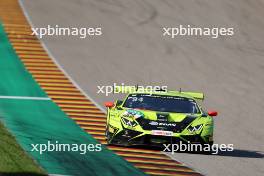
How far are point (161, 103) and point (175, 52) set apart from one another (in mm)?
10749

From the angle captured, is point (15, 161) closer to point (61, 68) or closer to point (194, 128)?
point (194, 128)

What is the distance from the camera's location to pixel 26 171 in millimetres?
14227

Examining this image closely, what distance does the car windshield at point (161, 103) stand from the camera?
1859 centimetres

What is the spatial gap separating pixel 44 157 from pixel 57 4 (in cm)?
1821

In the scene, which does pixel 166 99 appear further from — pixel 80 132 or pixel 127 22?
pixel 127 22

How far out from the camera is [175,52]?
96.4ft

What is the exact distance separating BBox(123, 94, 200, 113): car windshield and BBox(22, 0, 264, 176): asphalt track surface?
1463 mm

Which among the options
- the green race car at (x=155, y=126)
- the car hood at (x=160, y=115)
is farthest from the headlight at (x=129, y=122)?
the car hood at (x=160, y=115)

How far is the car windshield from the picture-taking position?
18594 millimetres

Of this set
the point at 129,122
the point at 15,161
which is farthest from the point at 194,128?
the point at 15,161

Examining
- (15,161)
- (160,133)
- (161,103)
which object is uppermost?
(161,103)

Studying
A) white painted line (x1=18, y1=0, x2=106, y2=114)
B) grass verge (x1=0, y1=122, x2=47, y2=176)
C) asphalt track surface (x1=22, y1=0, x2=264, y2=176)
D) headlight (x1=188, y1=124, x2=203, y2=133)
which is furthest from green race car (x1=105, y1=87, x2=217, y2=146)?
white painted line (x1=18, y1=0, x2=106, y2=114)

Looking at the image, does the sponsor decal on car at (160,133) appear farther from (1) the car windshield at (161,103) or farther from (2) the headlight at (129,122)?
(1) the car windshield at (161,103)

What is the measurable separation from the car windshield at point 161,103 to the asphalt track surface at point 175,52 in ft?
4.80
